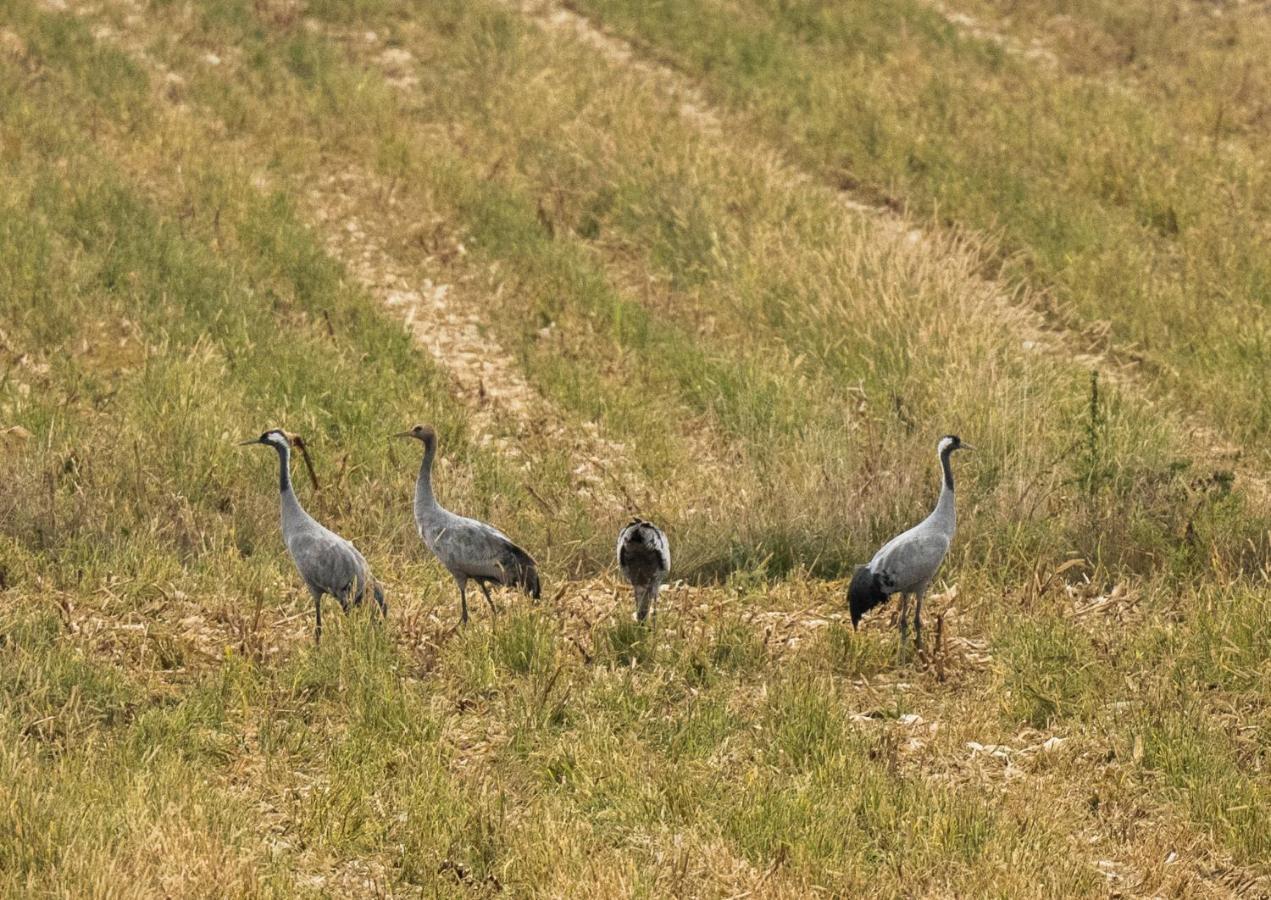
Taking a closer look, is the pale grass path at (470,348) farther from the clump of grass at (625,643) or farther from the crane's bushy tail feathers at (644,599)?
the clump of grass at (625,643)

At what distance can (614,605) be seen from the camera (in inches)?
403

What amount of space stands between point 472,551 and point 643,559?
992 mm

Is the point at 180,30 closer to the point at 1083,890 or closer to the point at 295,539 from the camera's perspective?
the point at 295,539

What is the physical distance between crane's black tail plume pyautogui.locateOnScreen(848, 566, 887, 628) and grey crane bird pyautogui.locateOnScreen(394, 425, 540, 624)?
1.82 meters

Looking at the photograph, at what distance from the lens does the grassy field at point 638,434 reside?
7.60m

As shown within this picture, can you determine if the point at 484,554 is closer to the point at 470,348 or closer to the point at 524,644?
the point at 524,644

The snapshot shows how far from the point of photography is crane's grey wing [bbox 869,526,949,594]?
356 inches

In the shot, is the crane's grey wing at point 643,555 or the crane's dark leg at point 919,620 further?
the crane's dark leg at point 919,620

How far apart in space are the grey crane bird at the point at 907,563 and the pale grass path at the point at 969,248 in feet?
12.0

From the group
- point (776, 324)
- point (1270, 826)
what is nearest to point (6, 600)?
point (1270, 826)

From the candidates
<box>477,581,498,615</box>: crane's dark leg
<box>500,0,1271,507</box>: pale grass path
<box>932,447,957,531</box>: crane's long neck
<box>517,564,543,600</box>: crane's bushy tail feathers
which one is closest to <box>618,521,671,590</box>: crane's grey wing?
<box>517,564,543,600</box>: crane's bushy tail feathers

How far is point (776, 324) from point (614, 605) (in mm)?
5860

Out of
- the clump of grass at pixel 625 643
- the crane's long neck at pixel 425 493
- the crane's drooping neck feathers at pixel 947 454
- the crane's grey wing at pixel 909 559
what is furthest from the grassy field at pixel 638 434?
the crane's drooping neck feathers at pixel 947 454

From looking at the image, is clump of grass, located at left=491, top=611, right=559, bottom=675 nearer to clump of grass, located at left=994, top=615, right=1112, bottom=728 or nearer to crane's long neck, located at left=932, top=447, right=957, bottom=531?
crane's long neck, located at left=932, top=447, right=957, bottom=531
